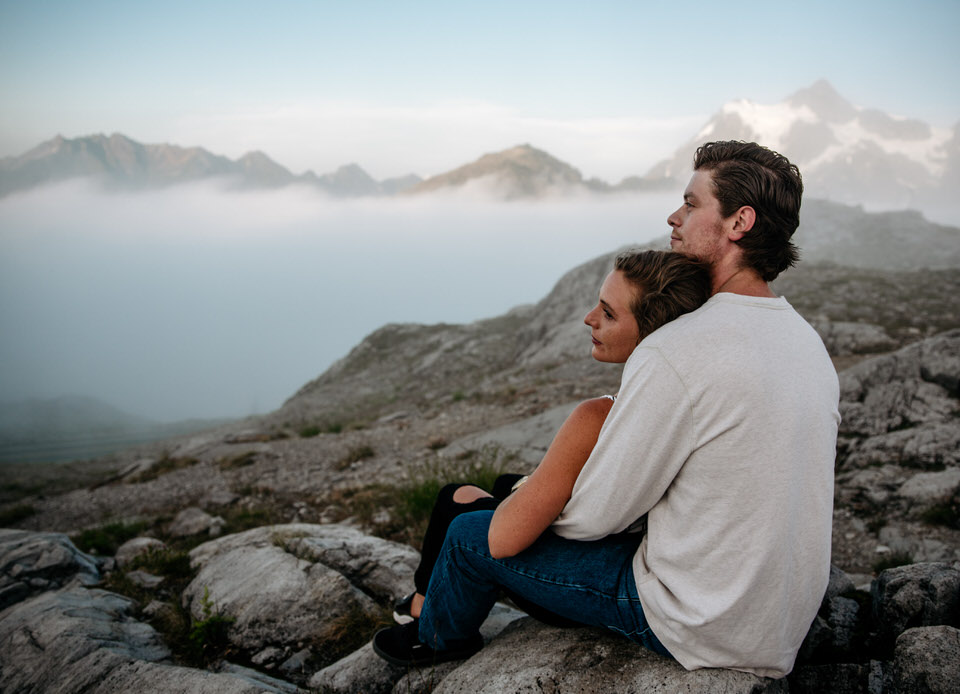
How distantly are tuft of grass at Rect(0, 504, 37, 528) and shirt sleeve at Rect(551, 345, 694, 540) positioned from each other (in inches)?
556

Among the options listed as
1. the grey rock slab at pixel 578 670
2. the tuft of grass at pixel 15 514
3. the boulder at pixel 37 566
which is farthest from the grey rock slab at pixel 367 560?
the tuft of grass at pixel 15 514

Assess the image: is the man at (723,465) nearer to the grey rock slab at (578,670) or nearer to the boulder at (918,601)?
the grey rock slab at (578,670)

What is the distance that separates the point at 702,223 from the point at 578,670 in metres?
2.33

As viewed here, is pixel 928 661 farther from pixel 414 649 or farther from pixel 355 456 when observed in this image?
pixel 355 456

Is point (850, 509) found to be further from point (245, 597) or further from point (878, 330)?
point (878, 330)

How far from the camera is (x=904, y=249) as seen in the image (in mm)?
62906

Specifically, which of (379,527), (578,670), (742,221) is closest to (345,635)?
(578,670)

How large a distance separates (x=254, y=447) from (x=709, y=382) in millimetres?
14218

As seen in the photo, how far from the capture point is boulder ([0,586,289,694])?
3.40 m

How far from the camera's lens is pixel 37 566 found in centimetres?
573

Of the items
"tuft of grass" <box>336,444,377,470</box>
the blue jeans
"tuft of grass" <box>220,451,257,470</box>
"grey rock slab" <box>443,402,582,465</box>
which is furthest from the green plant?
"tuft of grass" <box>220,451,257,470</box>

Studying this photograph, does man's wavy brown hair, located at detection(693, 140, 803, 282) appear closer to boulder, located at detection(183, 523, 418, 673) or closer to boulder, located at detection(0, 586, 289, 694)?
boulder, located at detection(0, 586, 289, 694)

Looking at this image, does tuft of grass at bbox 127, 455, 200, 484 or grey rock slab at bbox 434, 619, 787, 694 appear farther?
tuft of grass at bbox 127, 455, 200, 484

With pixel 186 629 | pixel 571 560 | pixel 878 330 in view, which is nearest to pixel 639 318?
pixel 571 560
